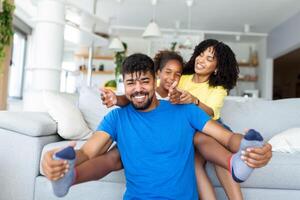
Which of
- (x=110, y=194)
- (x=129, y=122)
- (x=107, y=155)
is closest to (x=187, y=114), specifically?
(x=129, y=122)

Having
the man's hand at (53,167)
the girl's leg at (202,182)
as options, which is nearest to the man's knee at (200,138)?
the girl's leg at (202,182)

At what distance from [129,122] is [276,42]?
17.6 feet

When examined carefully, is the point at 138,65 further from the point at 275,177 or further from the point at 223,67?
the point at 275,177

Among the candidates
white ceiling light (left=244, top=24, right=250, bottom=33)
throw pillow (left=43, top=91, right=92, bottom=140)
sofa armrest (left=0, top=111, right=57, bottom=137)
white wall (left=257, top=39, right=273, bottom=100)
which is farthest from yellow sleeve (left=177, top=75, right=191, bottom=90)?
white wall (left=257, top=39, right=273, bottom=100)

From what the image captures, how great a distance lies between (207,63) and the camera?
169 cm

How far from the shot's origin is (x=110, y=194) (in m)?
1.58

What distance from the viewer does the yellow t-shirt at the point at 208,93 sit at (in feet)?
5.23

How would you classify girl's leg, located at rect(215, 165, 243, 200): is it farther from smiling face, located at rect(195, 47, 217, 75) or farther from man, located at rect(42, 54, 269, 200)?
smiling face, located at rect(195, 47, 217, 75)

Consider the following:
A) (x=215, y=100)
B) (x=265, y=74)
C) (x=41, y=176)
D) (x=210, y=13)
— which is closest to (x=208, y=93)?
(x=215, y=100)

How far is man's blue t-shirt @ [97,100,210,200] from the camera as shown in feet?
3.91

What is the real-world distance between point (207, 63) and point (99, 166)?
2.78 feet

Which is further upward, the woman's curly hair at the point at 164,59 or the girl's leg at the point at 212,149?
the woman's curly hair at the point at 164,59

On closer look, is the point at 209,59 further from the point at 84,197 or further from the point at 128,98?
the point at 84,197

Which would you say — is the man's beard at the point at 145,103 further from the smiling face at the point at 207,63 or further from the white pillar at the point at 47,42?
the white pillar at the point at 47,42
